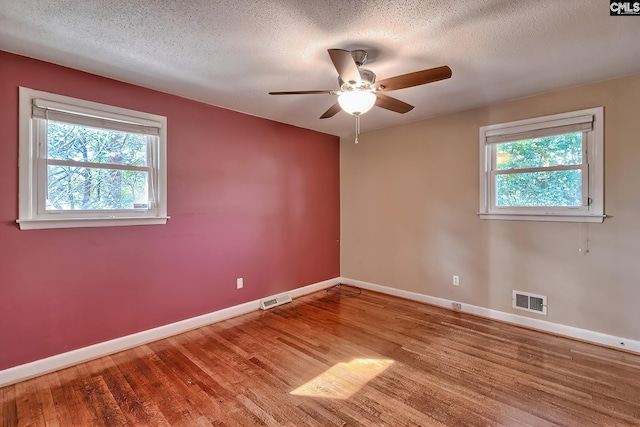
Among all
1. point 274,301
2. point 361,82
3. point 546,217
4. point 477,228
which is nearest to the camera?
point 361,82

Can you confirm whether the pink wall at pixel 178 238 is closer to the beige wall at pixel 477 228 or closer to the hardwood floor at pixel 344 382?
the hardwood floor at pixel 344 382

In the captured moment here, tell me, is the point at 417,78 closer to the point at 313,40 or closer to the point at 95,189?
the point at 313,40

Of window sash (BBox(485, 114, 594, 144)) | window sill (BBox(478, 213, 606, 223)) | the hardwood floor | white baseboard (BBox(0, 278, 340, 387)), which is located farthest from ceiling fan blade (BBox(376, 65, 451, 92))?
white baseboard (BBox(0, 278, 340, 387))

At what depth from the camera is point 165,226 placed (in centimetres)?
291

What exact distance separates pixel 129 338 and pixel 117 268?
25.6 inches

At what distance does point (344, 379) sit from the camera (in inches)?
86.3

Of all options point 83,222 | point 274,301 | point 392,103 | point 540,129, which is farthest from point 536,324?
point 83,222

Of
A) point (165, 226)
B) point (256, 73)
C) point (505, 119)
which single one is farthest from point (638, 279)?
point (165, 226)

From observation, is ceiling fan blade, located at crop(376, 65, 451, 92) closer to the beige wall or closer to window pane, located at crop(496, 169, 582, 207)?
the beige wall

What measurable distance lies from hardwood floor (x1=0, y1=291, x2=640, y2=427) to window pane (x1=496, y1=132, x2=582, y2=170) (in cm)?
170

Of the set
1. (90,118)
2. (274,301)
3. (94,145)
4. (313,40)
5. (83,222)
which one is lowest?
(274,301)

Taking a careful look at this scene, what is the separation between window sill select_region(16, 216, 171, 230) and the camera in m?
2.21

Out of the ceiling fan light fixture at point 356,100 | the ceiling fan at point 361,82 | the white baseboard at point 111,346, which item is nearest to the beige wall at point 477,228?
the ceiling fan at point 361,82

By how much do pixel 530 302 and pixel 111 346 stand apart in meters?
4.03
